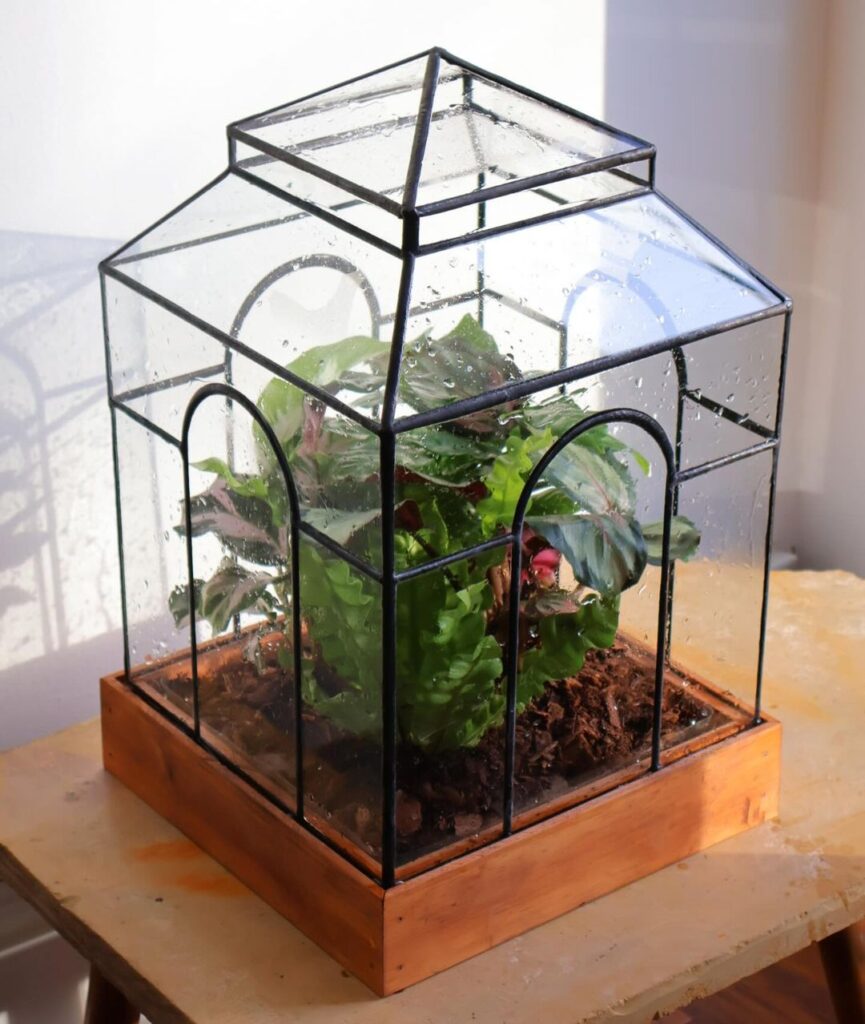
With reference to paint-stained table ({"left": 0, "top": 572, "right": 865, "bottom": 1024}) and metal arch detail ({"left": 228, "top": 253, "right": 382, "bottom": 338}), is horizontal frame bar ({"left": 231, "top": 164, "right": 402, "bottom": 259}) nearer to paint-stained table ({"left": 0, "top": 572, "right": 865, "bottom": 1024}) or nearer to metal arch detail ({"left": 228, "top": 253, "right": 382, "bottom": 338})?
metal arch detail ({"left": 228, "top": 253, "right": 382, "bottom": 338})

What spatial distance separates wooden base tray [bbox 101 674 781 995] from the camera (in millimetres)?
1005

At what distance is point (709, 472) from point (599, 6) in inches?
26.0

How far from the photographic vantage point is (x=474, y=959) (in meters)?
1.04

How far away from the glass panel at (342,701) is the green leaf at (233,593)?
0.14 ft

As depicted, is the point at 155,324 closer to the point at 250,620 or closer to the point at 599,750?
the point at 250,620

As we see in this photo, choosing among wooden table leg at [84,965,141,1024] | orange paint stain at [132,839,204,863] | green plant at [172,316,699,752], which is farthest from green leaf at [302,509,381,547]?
wooden table leg at [84,965,141,1024]

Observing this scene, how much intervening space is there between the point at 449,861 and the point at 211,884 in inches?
7.8

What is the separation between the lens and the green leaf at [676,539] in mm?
1075

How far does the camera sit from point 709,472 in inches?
43.4

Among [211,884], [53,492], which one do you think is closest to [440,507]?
[211,884]

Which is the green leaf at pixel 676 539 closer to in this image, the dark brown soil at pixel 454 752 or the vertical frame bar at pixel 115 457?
the dark brown soil at pixel 454 752

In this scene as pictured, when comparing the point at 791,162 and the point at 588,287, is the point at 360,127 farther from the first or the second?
the point at 791,162

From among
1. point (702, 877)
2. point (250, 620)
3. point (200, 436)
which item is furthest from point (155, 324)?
point (702, 877)

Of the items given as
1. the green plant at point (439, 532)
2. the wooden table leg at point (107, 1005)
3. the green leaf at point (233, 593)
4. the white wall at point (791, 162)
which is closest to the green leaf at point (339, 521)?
the green plant at point (439, 532)
